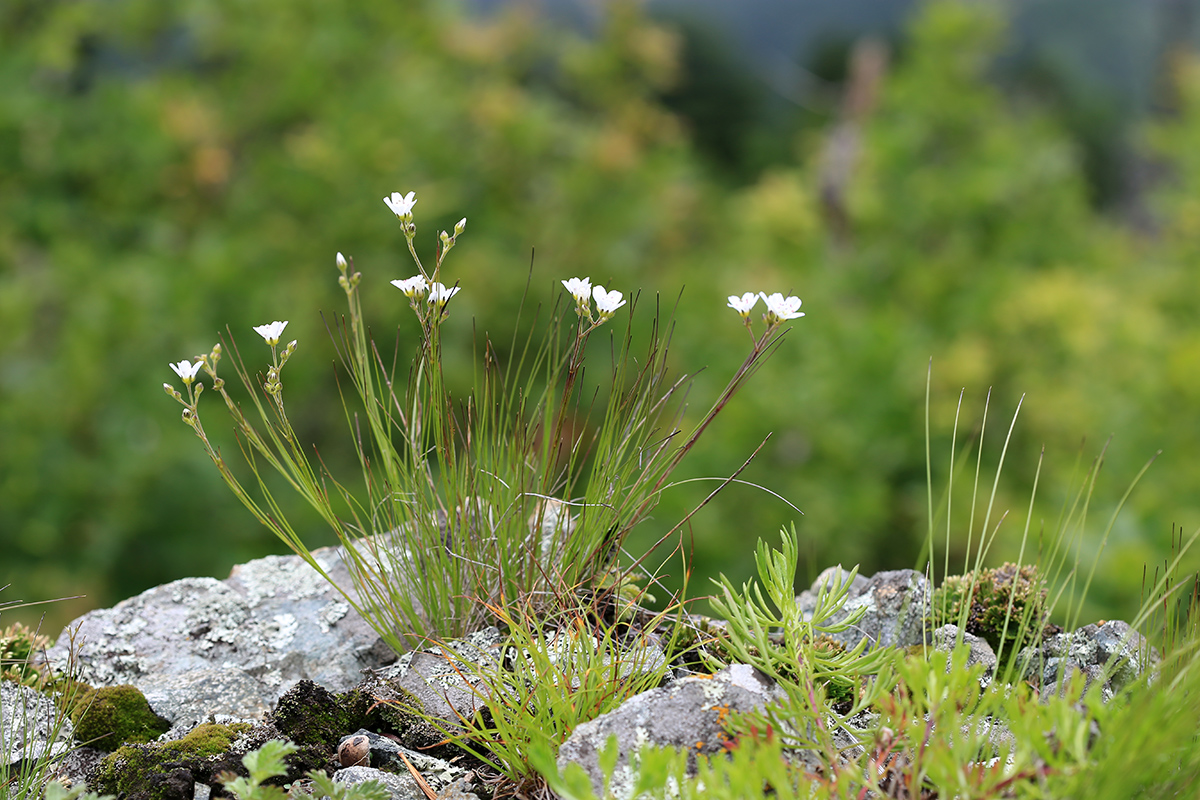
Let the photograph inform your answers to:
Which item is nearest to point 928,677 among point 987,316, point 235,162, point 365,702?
point 365,702

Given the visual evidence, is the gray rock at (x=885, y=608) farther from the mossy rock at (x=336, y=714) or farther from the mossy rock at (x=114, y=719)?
the mossy rock at (x=114, y=719)

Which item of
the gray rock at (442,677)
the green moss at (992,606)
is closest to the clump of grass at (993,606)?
the green moss at (992,606)

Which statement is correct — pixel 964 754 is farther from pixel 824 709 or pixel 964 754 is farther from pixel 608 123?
pixel 608 123

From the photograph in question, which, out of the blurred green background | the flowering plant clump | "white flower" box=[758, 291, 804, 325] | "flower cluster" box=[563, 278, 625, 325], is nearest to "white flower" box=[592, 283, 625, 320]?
"flower cluster" box=[563, 278, 625, 325]

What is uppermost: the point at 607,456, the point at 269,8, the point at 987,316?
the point at 269,8

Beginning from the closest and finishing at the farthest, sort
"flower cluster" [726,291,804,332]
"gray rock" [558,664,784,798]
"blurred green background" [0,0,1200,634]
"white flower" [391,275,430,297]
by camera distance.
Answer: "gray rock" [558,664,784,798], "flower cluster" [726,291,804,332], "white flower" [391,275,430,297], "blurred green background" [0,0,1200,634]

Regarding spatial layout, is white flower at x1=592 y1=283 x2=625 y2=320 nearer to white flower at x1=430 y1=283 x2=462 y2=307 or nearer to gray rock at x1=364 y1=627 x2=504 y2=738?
white flower at x1=430 y1=283 x2=462 y2=307

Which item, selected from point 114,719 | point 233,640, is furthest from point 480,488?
point 114,719
